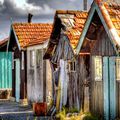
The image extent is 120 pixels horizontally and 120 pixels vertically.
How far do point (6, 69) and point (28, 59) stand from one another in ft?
21.2

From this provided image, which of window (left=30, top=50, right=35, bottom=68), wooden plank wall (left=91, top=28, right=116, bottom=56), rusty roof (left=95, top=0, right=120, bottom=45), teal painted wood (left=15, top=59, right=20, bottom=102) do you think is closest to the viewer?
rusty roof (left=95, top=0, right=120, bottom=45)

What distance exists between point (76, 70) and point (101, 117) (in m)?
3.02

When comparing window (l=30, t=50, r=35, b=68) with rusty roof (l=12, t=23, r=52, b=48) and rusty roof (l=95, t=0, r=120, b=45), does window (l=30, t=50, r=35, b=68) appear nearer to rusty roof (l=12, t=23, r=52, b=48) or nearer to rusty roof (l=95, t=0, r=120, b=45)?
rusty roof (l=12, t=23, r=52, b=48)

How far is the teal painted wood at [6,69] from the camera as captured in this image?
31875mm

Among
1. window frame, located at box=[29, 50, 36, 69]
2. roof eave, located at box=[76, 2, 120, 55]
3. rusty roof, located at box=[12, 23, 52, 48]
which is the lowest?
window frame, located at box=[29, 50, 36, 69]

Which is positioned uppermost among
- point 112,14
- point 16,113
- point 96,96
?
point 112,14

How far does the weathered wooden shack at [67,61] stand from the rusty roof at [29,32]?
17.1ft

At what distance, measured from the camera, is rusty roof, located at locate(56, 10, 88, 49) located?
18092 mm

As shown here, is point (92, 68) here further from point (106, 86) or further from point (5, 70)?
point (5, 70)

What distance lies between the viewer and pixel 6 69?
31969 millimetres

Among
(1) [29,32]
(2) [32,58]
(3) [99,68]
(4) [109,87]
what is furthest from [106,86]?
A: (1) [29,32]

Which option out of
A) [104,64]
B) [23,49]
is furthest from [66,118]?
[23,49]

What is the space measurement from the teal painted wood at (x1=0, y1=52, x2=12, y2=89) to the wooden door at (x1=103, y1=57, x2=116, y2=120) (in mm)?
17119

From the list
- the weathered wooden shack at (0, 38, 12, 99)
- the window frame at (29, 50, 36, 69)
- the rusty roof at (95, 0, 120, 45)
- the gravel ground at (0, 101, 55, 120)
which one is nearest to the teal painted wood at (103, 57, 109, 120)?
the rusty roof at (95, 0, 120, 45)
